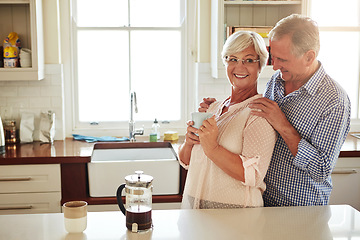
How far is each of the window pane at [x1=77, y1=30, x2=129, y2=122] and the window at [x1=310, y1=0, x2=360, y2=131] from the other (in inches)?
64.9

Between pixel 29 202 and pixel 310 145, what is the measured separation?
2024 mm

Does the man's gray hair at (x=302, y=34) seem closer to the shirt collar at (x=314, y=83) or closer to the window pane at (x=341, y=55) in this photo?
the shirt collar at (x=314, y=83)

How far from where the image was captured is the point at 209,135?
1925 mm

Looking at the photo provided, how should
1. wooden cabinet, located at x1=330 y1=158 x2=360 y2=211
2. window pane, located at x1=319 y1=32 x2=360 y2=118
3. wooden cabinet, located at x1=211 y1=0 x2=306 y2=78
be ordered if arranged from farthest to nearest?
1. window pane, located at x1=319 y1=32 x2=360 y2=118
2. wooden cabinet, located at x1=211 y1=0 x2=306 y2=78
3. wooden cabinet, located at x1=330 y1=158 x2=360 y2=211

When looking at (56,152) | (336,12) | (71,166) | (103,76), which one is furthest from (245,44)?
(336,12)

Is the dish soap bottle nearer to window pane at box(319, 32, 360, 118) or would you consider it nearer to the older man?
window pane at box(319, 32, 360, 118)

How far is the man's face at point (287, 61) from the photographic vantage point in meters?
1.99

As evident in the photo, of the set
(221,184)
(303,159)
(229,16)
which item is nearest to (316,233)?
(303,159)

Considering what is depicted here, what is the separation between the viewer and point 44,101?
3.72 m

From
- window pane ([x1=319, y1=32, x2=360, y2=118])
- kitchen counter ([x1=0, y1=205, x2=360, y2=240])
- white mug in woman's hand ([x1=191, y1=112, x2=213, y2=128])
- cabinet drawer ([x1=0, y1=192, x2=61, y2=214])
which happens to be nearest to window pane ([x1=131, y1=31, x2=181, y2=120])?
cabinet drawer ([x1=0, y1=192, x2=61, y2=214])

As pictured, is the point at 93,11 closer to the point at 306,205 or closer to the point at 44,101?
the point at 44,101

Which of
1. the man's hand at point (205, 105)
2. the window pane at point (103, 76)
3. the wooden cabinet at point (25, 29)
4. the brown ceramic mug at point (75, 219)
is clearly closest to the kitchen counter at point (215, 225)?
the brown ceramic mug at point (75, 219)

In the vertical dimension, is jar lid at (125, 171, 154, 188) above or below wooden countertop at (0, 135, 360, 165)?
above

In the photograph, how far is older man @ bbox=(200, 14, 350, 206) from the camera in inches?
74.9
